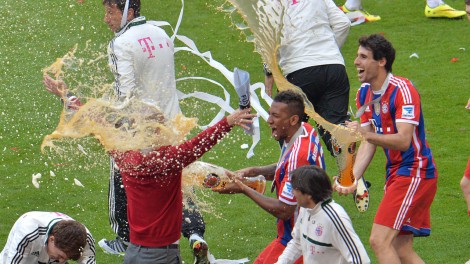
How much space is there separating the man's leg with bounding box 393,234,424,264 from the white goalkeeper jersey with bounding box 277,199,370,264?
1.17 m

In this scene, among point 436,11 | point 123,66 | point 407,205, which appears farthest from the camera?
point 436,11

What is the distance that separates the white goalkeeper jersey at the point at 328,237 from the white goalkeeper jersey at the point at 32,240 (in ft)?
4.27

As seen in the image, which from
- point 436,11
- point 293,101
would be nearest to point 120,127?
point 293,101

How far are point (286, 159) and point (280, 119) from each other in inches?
10.9

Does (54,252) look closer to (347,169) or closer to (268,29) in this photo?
(268,29)

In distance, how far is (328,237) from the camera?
652cm

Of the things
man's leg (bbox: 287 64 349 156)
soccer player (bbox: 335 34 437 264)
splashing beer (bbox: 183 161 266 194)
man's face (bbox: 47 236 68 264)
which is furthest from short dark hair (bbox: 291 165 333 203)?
man's leg (bbox: 287 64 349 156)

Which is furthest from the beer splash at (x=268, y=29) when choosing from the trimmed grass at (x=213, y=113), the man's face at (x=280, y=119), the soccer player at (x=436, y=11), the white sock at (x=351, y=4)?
the soccer player at (x=436, y=11)

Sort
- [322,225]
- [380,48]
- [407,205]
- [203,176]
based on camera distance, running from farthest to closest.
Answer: [380,48] → [407,205] → [203,176] → [322,225]

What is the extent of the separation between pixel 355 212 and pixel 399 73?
162 inches

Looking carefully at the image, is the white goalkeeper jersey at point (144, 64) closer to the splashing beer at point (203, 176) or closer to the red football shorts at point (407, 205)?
the splashing beer at point (203, 176)

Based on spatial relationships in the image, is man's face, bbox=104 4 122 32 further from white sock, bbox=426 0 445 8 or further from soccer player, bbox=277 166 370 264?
white sock, bbox=426 0 445 8

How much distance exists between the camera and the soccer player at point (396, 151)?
7359mm

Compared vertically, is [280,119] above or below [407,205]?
above
